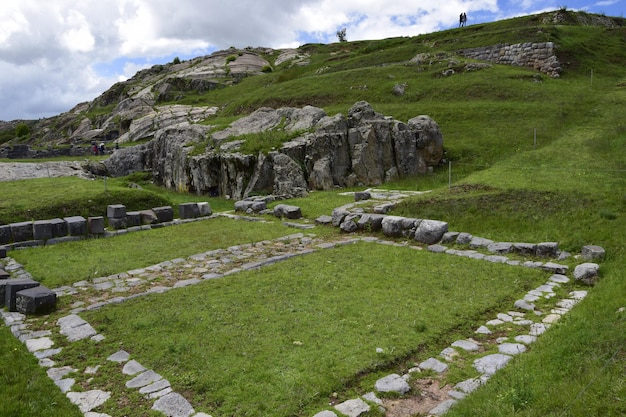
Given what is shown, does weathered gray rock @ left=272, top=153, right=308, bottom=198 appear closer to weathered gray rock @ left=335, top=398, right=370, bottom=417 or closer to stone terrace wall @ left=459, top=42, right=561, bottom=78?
weathered gray rock @ left=335, top=398, right=370, bottom=417

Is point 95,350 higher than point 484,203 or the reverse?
the reverse

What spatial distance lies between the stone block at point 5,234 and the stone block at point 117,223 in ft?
14.5

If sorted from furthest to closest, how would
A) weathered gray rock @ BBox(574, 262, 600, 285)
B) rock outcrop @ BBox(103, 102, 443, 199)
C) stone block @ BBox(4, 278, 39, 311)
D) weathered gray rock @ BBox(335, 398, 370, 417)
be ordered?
rock outcrop @ BBox(103, 102, 443, 199), weathered gray rock @ BBox(574, 262, 600, 285), stone block @ BBox(4, 278, 39, 311), weathered gray rock @ BBox(335, 398, 370, 417)

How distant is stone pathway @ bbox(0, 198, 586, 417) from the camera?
320 inches

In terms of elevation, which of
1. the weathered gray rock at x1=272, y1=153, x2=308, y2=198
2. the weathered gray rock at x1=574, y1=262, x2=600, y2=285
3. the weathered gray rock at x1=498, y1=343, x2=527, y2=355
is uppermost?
the weathered gray rock at x1=272, y1=153, x2=308, y2=198

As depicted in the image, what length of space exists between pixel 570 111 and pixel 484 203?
23.9 metres

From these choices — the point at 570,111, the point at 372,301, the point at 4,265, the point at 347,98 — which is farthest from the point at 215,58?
the point at 372,301

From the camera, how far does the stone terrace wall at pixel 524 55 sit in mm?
48938

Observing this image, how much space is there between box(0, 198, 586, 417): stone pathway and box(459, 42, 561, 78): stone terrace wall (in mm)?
41308

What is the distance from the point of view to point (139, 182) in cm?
4103

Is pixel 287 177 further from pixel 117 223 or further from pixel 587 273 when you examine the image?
pixel 587 273

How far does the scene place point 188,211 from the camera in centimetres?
2567

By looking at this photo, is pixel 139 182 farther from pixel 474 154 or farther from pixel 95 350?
pixel 95 350

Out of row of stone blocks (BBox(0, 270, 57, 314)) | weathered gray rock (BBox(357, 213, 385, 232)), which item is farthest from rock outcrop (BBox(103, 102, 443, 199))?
row of stone blocks (BBox(0, 270, 57, 314))
